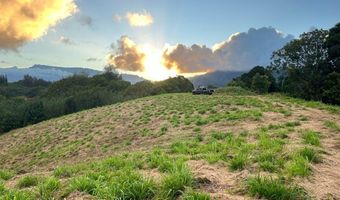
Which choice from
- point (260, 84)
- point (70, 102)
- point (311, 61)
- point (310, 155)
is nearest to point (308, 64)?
point (311, 61)

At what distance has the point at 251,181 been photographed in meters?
6.69

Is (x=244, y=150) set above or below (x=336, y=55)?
below

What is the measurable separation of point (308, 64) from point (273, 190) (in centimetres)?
6012

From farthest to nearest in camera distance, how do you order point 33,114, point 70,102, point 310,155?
point 70,102
point 33,114
point 310,155

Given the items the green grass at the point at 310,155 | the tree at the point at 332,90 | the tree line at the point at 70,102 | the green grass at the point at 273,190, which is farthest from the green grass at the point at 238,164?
the tree line at the point at 70,102

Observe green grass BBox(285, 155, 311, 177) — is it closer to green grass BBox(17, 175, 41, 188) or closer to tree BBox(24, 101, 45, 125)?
green grass BBox(17, 175, 41, 188)

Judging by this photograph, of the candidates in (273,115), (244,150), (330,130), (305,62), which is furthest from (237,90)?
(244,150)

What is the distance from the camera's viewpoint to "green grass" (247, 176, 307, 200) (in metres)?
6.12

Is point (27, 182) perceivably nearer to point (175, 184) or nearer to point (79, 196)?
point (79, 196)

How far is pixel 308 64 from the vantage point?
199 feet

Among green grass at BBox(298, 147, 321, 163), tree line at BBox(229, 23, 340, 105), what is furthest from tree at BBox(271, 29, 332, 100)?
green grass at BBox(298, 147, 321, 163)

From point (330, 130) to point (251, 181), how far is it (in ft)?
33.1

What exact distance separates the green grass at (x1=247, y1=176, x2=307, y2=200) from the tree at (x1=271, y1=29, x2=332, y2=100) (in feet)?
183

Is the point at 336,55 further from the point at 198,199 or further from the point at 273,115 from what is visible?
the point at 198,199
